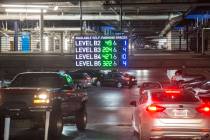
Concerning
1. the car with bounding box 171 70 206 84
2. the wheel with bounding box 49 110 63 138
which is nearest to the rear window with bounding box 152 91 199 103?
the wheel with bounding box 49 110 63 138

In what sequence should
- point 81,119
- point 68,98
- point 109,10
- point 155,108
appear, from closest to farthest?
point 155,108, point 68,98, point 81,119, point 109,10

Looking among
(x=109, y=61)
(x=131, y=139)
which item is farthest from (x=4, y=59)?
(x=131, y=139)

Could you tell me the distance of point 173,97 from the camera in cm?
1335

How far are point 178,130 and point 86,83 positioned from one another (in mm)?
32551

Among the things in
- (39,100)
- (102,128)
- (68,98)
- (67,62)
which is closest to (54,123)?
(39,100)

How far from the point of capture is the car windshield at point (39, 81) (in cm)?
1548

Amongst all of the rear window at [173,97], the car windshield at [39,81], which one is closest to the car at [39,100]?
the car windshield at [39,81]

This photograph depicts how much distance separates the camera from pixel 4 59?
77.0 feet

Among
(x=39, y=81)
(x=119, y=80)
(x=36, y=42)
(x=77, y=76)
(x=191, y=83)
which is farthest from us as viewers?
(x=119, y=80)

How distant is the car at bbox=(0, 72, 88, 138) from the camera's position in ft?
43.5

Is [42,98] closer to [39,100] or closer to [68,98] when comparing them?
[39,100]

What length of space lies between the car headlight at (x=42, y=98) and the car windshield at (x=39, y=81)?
214 centimetres

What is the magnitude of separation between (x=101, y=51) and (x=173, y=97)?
7976mm

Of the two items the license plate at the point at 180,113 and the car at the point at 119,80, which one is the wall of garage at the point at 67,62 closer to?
the license plate at the point at 180,113
